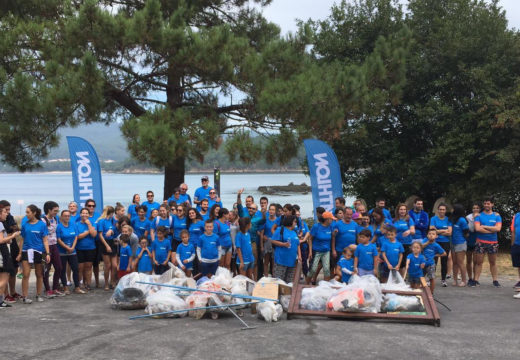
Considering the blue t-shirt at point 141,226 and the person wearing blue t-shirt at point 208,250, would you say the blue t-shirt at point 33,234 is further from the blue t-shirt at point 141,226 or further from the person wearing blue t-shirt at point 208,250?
the person wearing blue t-shirt at point 208,250

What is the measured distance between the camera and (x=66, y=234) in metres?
9.59

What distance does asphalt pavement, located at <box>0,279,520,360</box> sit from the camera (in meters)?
6.09

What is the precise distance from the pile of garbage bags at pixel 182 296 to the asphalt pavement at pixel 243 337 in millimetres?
158

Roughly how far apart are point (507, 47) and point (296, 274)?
12.7m

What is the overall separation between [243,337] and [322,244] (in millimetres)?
3245

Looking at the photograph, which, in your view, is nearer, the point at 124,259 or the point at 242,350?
the point at 242,350

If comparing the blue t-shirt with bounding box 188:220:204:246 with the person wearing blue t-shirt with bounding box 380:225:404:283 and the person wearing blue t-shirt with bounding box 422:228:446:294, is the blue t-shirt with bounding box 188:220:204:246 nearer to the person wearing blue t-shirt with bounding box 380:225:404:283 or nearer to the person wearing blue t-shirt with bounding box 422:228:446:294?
the person wearing blue t-shirt with bounding box 380:225:404:283

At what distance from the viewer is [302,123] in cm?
1477

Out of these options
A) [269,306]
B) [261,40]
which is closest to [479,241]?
[269,306]

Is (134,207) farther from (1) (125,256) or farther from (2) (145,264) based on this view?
(2) (145,264)

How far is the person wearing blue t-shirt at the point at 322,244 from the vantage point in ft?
31.8

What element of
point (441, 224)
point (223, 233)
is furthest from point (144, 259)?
point (441, 224)

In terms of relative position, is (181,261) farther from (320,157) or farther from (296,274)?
(320,157)

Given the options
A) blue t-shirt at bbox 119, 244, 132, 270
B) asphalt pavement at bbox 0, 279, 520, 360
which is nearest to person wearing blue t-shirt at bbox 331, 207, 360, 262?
asphalt pavement at bbox 0, 279, 520, 360
